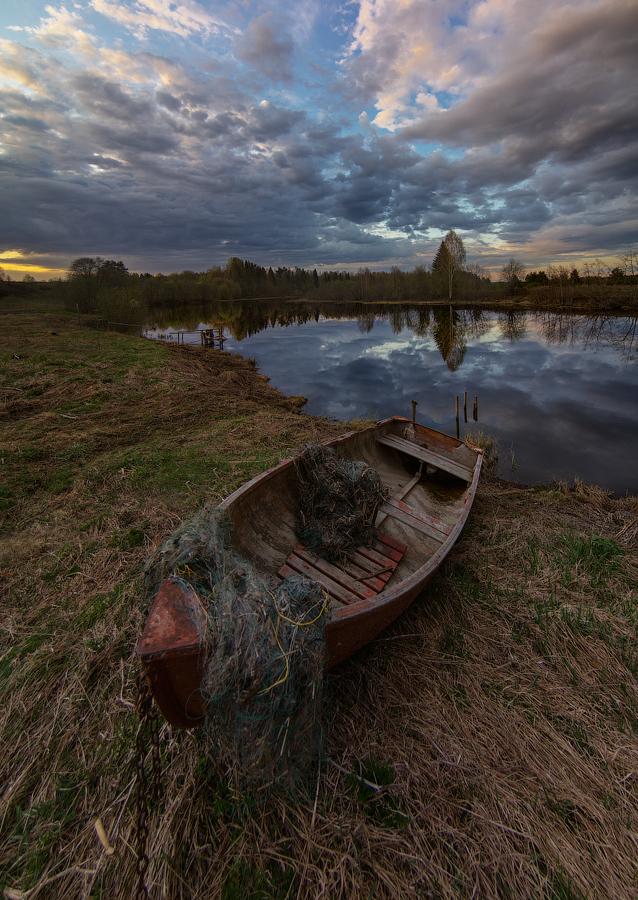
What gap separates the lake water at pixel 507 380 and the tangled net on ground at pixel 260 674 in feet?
30.8

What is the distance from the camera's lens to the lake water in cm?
1189

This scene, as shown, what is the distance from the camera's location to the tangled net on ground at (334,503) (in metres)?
4.90

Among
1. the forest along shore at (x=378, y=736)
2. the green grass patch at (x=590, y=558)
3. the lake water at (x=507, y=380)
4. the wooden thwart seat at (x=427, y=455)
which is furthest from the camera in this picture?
the lake water at (x=507, y=380)

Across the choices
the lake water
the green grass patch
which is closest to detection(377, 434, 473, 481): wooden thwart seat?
the green grass patch

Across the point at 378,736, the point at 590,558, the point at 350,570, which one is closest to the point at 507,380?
the point at 590,558

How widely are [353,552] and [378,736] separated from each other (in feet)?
6.62

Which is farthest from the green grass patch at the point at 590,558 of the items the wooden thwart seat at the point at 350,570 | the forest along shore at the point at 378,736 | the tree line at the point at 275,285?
the tree line at the point at 275,285

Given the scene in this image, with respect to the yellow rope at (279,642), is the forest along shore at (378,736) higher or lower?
lower

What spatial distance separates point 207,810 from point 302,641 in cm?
131

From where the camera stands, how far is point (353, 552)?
495 cm

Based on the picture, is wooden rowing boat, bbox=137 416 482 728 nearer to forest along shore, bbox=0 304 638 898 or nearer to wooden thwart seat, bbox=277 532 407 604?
wooden thwart seat, bbox=277 532 407 604

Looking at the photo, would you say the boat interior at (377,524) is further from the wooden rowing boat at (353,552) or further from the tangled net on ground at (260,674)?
the tangled net on ground at (260,674)

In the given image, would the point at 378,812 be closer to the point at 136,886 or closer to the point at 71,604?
the point at 136,886

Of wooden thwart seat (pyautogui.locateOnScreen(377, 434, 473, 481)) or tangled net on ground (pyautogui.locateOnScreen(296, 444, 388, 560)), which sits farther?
wooden thwart seat (pyautogui.locateOnScreen(377, 434, 473, 481))
